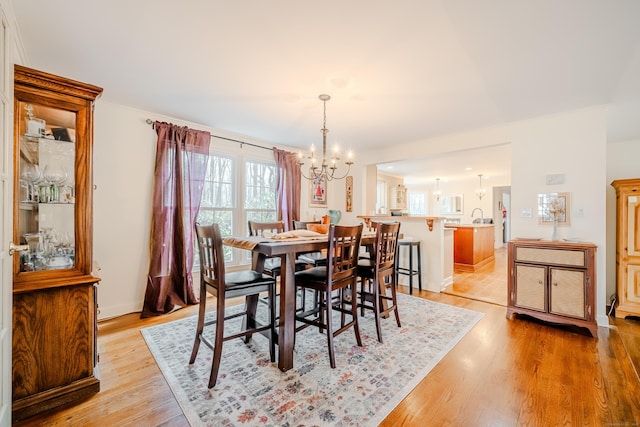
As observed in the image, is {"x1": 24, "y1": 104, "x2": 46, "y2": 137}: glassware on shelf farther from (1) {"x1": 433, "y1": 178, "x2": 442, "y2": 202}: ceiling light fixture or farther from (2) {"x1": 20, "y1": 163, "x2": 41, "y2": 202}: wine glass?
(1) {"x1": 433, "y1": 178, "x2": 442, "y2": 202}: ceiling light fixture

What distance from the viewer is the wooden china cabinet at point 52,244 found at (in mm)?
1549

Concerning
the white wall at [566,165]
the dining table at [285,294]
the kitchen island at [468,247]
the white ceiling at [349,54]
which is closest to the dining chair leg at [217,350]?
the dining table at [285,294]

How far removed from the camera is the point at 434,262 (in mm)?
4078

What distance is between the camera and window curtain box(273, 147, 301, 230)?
4363 mm

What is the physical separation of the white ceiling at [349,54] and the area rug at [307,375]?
2295 mm

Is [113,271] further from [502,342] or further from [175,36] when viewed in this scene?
[502,342]

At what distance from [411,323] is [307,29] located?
9.02 ft

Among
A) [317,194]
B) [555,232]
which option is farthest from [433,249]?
[317,194]

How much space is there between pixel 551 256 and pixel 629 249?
1.13 metres

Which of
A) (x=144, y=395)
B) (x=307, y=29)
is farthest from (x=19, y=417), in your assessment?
(x=307, y=29)

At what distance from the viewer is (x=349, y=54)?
6.58 ft

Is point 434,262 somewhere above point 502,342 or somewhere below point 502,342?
above

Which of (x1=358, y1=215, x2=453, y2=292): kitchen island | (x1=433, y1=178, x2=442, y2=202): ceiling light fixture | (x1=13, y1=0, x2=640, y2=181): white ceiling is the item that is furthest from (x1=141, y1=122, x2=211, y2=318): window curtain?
(x1=433, y1=178, x2=442, y2=202): ceiling light fixture

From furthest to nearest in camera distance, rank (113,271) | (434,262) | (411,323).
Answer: (434,262) < (113,271) < (411,323)
